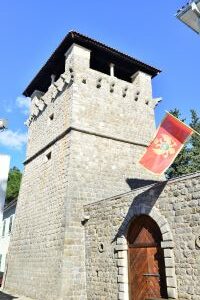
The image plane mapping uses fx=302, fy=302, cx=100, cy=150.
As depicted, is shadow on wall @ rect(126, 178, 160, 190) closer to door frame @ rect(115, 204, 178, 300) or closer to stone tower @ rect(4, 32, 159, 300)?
stone tower @ rect(4, 32, 159, 300)

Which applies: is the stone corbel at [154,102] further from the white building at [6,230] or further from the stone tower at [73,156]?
the white building at [6,230]

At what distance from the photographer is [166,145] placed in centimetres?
812

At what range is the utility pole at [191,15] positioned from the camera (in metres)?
6.23

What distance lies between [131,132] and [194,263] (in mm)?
7495

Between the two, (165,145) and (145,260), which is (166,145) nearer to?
(165,145)

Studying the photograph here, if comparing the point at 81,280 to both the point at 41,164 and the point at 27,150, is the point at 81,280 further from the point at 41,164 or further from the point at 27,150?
the point at 27,150

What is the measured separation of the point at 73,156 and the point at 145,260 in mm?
4728

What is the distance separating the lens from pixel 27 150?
618 inches

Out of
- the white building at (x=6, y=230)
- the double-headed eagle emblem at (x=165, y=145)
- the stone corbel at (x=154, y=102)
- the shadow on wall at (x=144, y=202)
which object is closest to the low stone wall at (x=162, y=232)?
the shadow on wall at (x=144, y=202)

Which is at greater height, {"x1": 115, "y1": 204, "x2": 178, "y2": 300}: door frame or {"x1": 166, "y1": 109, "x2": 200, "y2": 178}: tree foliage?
{"x1": 166, "y1": 109, "x2": 200, "y2": 178}: tree foliage

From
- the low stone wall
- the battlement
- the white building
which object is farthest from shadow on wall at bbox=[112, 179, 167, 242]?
the white building

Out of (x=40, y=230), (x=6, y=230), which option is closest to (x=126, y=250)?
(x=40, y=230)

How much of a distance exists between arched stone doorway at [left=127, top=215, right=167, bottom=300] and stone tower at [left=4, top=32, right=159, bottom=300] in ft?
6.76

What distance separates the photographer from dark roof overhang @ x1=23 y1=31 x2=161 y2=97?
13.4 meters
